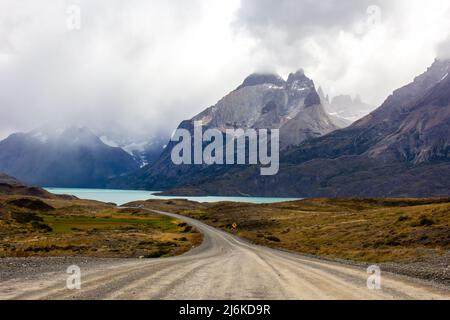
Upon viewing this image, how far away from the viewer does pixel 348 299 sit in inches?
651

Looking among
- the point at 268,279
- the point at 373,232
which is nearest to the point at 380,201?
the point at 373,232

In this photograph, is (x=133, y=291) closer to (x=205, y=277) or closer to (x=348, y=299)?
(x=205, y=277)

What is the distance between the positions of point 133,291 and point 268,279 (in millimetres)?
7992

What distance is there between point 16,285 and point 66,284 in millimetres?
2101

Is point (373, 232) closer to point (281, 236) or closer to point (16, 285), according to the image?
point (281, 236)

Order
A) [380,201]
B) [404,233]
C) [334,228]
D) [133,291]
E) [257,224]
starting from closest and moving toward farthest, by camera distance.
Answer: [133,291] → [404,233] → [334,228] → [257,224] → [380,201]

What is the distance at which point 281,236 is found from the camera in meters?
92.1

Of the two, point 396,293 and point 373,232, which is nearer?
point 396,293

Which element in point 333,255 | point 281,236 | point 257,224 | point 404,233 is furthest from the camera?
point 257,224

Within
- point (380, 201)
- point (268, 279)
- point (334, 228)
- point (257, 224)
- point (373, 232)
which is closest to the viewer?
point (268, 279)

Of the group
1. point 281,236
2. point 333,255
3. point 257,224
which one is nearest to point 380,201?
point 257,224
